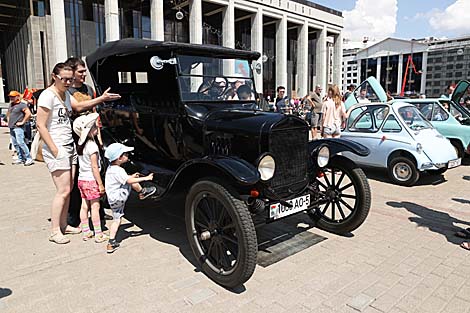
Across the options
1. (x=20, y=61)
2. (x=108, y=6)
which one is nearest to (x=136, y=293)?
(x=108, y=6)

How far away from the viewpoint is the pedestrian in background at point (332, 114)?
7.50 metres

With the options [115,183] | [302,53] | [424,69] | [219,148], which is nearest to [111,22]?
[302,53]

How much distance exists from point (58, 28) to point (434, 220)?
83.0 feet

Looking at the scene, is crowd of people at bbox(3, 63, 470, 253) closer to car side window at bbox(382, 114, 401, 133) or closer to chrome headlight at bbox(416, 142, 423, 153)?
chrome headlight at bbox(416, 142, 423, 153)

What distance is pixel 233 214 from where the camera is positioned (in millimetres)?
2951

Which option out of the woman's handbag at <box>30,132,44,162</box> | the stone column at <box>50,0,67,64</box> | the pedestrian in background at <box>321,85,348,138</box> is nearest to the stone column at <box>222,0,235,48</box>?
the stone column at <box>50,0,67,64</box>

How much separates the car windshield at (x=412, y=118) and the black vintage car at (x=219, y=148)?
3355 mm

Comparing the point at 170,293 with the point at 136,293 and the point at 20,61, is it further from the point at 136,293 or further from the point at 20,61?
the point at 20,61

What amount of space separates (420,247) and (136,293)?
308 centimetres

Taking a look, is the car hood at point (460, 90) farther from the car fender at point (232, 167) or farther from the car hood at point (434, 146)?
the car fender at point (232, 167)

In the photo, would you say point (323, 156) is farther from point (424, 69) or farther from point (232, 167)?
point (424, 69)

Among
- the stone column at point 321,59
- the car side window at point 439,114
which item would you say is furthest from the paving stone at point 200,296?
the stone column at point 321,59

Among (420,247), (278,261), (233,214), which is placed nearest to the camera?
(233,214)

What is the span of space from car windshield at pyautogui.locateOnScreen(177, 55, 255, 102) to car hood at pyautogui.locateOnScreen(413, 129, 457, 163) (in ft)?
12.7
